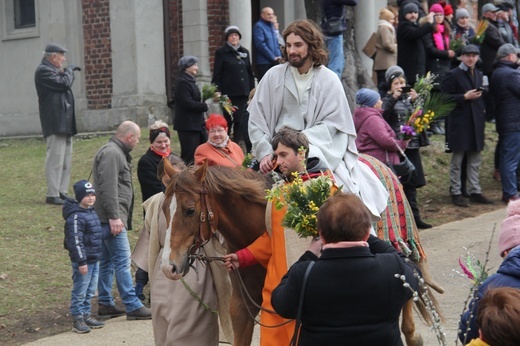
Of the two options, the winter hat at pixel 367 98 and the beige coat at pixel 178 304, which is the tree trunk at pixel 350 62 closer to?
the winter hat at pixel 367 98

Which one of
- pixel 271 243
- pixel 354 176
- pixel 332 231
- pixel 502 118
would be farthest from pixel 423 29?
pixel 332 231

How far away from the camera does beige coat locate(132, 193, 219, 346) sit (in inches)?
295

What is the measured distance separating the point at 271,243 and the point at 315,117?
128cm

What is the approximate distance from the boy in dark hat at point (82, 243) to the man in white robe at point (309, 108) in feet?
7.60

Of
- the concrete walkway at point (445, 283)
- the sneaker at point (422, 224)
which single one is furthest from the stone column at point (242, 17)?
the sneaker at point (422, 224)

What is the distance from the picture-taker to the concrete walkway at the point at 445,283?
905 cm

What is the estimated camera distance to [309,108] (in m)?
7.61

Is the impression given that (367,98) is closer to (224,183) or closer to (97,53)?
(224,183)

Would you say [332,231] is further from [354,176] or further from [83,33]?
[83,33]

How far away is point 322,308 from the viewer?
16.4ft

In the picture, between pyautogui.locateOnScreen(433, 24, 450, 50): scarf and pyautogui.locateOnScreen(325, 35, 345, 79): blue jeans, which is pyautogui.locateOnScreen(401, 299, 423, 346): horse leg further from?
pyautogui.locateOnScreen(433, 24, 450, 50): scarf

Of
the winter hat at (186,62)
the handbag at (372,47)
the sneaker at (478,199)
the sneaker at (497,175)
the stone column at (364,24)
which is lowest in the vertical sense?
the sneaker at (478,199)

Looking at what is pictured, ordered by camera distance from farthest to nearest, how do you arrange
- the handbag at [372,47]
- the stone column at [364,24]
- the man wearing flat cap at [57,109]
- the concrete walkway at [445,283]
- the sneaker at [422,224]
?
the stone column at [364,24] → the handbag at [372,47] → the man wearing flat cap at [57,109] → the sneaker at [422,224] → the concrete walkway at [445,283]

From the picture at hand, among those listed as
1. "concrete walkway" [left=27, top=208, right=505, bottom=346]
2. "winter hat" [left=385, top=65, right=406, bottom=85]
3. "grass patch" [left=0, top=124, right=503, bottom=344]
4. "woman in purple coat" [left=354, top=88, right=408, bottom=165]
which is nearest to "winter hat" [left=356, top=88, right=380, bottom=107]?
"woman in purple coat" [left=354, top=88, right=408, bottom=165]
